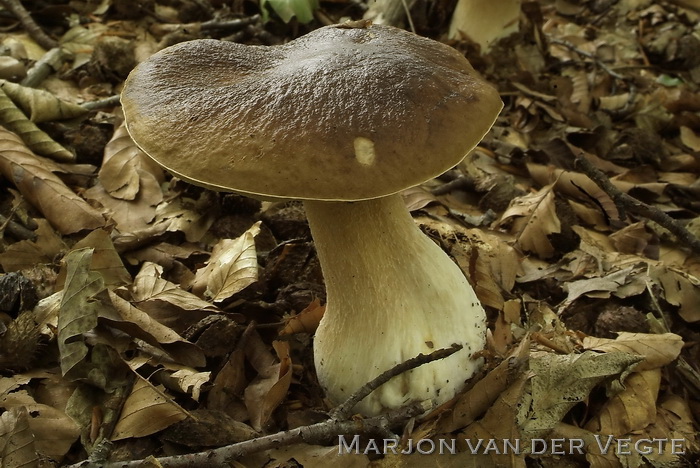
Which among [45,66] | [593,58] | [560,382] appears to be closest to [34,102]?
[45,66]

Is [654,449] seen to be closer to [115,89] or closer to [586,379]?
[586,379]

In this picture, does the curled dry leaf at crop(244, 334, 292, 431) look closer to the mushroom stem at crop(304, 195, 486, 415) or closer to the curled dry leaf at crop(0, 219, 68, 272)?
the mushroom stem at crop(304, 195, 486, 415)

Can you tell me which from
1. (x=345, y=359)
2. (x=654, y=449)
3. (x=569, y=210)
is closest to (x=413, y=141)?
(x=345, y=359)

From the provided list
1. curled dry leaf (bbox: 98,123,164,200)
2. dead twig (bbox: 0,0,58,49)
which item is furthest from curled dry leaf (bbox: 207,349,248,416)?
dead twig (bbox: 0,0,58,49)

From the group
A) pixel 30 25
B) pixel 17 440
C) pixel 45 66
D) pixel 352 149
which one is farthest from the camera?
pixel 30 25

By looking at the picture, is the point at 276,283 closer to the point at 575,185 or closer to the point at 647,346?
the point at 647,346

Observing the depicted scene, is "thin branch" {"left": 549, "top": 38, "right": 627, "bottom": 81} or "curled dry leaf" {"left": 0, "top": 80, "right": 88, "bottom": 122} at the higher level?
"curled dry leaf" {"left": 0, "top": 80, "right": 88, "bottom": 122}

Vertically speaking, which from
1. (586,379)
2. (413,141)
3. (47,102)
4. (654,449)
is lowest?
(654,449)
